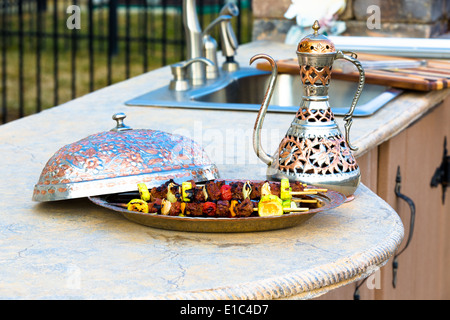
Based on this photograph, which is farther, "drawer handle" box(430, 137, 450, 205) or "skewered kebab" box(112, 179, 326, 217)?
"drawer handle" box(430, 137, 450, 205)

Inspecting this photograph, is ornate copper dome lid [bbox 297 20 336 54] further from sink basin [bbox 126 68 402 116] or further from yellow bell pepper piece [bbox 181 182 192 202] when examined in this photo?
sink basin [bbox 126 68 402 116]

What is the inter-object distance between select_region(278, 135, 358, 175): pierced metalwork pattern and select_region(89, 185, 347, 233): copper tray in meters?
0.12

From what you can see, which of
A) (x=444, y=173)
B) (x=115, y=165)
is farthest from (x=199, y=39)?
(x=115, y=165)

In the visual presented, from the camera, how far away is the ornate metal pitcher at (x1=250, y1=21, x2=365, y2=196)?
1399 mm

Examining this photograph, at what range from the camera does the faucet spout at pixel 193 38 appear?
2.66 metres

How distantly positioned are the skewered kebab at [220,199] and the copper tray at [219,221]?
0.04 ft

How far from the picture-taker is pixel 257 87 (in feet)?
9.91

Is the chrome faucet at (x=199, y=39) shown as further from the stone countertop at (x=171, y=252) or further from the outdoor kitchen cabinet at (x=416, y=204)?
the stone countertop at (x=171, y=252)

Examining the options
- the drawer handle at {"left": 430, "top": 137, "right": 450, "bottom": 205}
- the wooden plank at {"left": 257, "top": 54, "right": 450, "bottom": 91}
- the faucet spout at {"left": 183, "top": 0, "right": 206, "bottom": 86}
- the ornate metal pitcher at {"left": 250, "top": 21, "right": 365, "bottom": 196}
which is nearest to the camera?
the ornate metal pitcher at {"left": 250, "top": 21, "right": 365, "bottom": 196}

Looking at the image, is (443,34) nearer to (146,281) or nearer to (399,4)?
(399,4)

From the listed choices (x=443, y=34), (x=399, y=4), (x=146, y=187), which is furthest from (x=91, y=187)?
(x=443, y=34)

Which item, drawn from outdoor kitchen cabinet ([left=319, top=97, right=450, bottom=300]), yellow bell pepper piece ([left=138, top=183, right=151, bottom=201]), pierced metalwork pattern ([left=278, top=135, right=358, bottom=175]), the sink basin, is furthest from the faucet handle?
yellow bell pepper piece ([left=138, top=183, right=151, bottom=201])

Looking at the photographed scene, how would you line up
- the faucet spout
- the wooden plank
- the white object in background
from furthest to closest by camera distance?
the white object in background < the faucet spout < the wooden plank

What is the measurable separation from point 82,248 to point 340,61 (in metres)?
1.84
